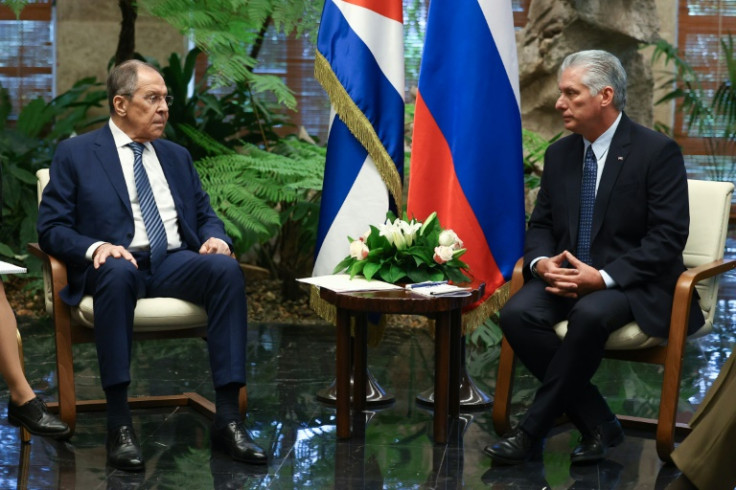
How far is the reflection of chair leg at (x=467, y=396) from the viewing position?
14.0 feet

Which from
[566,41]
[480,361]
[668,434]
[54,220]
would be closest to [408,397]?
[480,361]

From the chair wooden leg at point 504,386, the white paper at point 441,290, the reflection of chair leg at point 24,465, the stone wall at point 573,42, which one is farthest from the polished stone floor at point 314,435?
the stone wall at point 573,42

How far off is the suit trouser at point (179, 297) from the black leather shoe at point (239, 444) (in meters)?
0.16

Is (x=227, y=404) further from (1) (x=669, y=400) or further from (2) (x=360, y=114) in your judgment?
(1) (x=669, y=400)

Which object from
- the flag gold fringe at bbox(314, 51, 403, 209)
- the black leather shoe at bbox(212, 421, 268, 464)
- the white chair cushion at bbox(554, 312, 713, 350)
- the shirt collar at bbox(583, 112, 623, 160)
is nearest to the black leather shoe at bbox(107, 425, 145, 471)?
the black leather shoe at bbox(212, 421, 268, 464)

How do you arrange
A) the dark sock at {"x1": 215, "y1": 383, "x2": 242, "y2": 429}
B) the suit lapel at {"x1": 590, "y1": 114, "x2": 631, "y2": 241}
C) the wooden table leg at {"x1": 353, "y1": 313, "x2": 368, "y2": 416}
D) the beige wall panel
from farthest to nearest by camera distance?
the beige wall panel < the wooden table leg at {"x1": 353, "y1": 313, "x2": 368, "y2": 416} < the suit lapel at {"x1": 590, "y1": 114, "x2": 631, "y2": 241} < the dark sock at {"x1": 215, "y1": 383, "x2": 242, "y2": 429}

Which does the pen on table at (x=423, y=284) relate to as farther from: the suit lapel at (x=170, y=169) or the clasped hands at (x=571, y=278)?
the suit lapel at (x=170, y=169)

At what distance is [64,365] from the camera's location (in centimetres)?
370

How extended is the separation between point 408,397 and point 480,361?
0.83 meters

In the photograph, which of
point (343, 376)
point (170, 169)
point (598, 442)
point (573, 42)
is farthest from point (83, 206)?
point (573, 42)

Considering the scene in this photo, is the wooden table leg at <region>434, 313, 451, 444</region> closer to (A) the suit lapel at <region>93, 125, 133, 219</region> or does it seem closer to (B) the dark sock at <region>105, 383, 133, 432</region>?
(B) the dark sock at <region>105, 383, 133, 432</region>

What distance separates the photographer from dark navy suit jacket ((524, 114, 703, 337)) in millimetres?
3611

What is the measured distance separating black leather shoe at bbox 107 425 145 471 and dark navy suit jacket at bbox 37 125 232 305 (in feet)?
1.62

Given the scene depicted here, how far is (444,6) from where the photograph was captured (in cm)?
432
